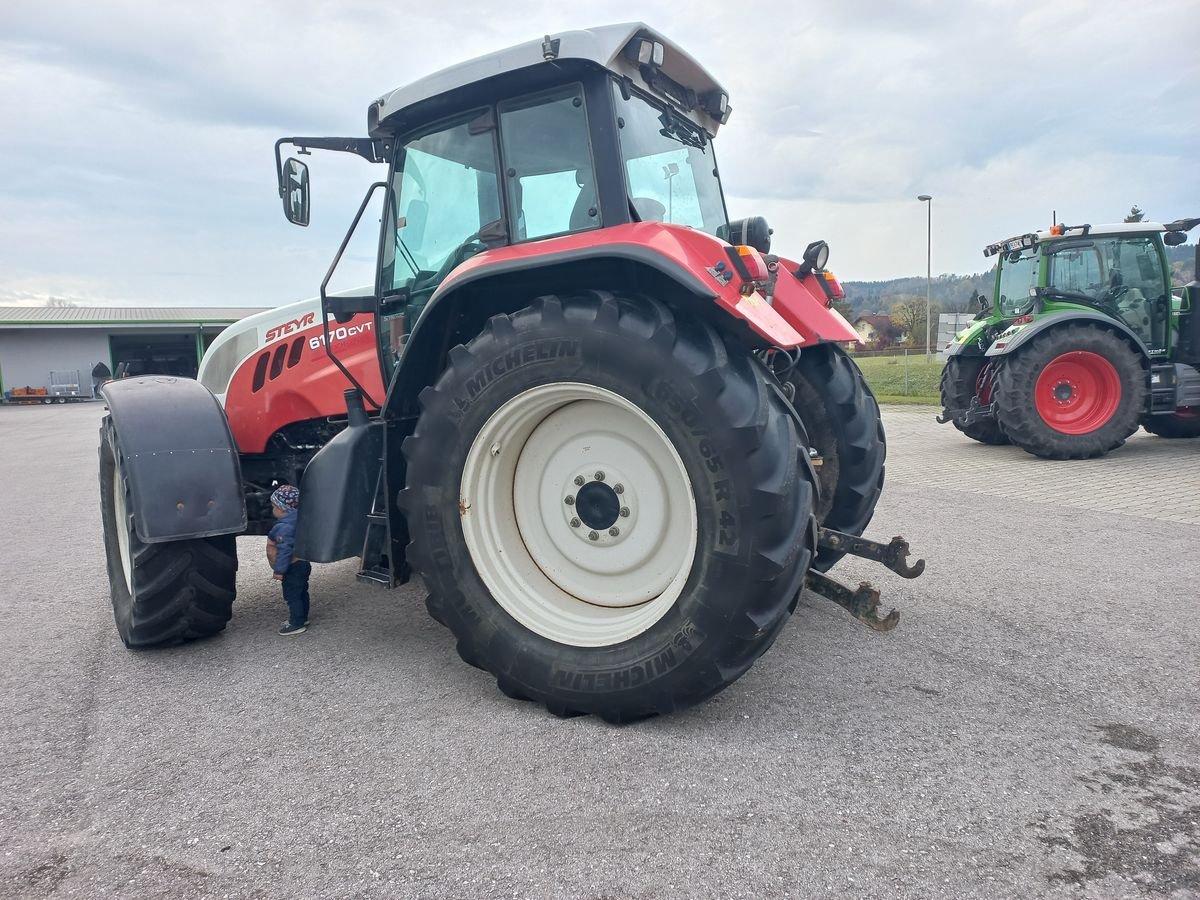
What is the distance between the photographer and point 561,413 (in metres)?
2.98

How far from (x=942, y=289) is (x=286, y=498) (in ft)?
300

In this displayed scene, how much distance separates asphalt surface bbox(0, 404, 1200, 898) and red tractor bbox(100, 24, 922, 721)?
0.29 metres

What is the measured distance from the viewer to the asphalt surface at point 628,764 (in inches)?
76.0

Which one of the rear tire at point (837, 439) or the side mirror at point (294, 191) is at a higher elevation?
the side mirror at point (294, 191)

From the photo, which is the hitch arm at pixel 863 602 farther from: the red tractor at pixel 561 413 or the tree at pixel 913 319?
the tree at pixel 913 319

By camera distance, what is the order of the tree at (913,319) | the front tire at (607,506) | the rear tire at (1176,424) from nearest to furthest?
the front tire at (607,506)
the rear tire at (1176,424)
the tree at (913,319)

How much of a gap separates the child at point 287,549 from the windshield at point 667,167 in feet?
6.46

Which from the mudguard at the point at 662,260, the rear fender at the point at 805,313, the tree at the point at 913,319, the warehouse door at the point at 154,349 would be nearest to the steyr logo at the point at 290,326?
A: the mudguard at the point at 662,260

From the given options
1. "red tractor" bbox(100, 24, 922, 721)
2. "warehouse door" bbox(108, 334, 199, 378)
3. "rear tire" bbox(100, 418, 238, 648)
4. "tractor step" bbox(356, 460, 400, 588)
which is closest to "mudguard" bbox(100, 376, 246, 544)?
"red tractor" bbox(100, 24, 922, 721)

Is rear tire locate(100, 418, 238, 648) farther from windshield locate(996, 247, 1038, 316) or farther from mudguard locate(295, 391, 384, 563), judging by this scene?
windshield locate(996, 247, 1038, 316)

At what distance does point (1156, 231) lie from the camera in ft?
29.3

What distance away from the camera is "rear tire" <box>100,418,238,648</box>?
11.1 ft

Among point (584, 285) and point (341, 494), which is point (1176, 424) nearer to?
point (584, 285)

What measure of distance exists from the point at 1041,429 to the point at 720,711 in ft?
23.9
